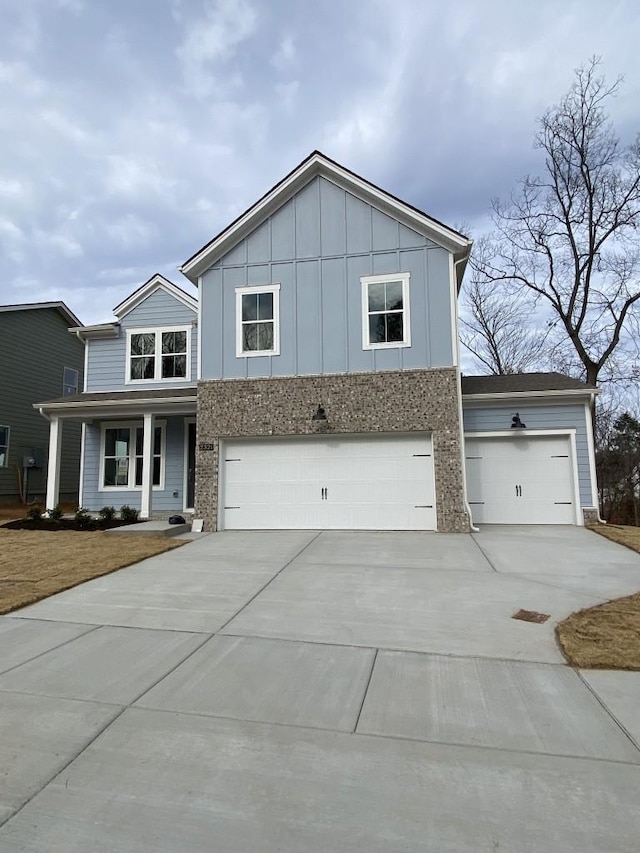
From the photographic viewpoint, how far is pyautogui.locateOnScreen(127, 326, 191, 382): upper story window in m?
14.1

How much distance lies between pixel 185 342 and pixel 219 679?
11.7 meters

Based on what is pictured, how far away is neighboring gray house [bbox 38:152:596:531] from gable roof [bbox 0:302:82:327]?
9756mm

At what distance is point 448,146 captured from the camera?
12.2m

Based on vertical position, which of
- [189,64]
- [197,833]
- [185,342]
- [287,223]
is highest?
[189,64]

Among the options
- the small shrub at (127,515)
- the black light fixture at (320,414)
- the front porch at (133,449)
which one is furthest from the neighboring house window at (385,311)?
the small shrub at (127,515)

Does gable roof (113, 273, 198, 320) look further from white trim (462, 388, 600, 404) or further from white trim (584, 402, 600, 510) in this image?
white trim (584, 402, 600, 510)

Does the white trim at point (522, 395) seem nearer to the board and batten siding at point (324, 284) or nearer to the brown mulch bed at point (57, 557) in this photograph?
the board and batten siding at point (324, 284)

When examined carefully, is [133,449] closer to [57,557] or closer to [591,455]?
[57,557]

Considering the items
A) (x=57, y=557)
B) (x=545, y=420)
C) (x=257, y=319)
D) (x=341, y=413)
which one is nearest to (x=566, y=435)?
(x=545, y=420)

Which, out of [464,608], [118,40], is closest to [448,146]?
[118,40]

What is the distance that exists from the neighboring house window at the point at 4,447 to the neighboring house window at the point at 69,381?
2.87 meters

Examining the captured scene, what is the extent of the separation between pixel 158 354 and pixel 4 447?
7.95m

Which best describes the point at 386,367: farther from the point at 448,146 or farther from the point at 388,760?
the point at 388,760

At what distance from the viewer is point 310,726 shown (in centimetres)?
295
